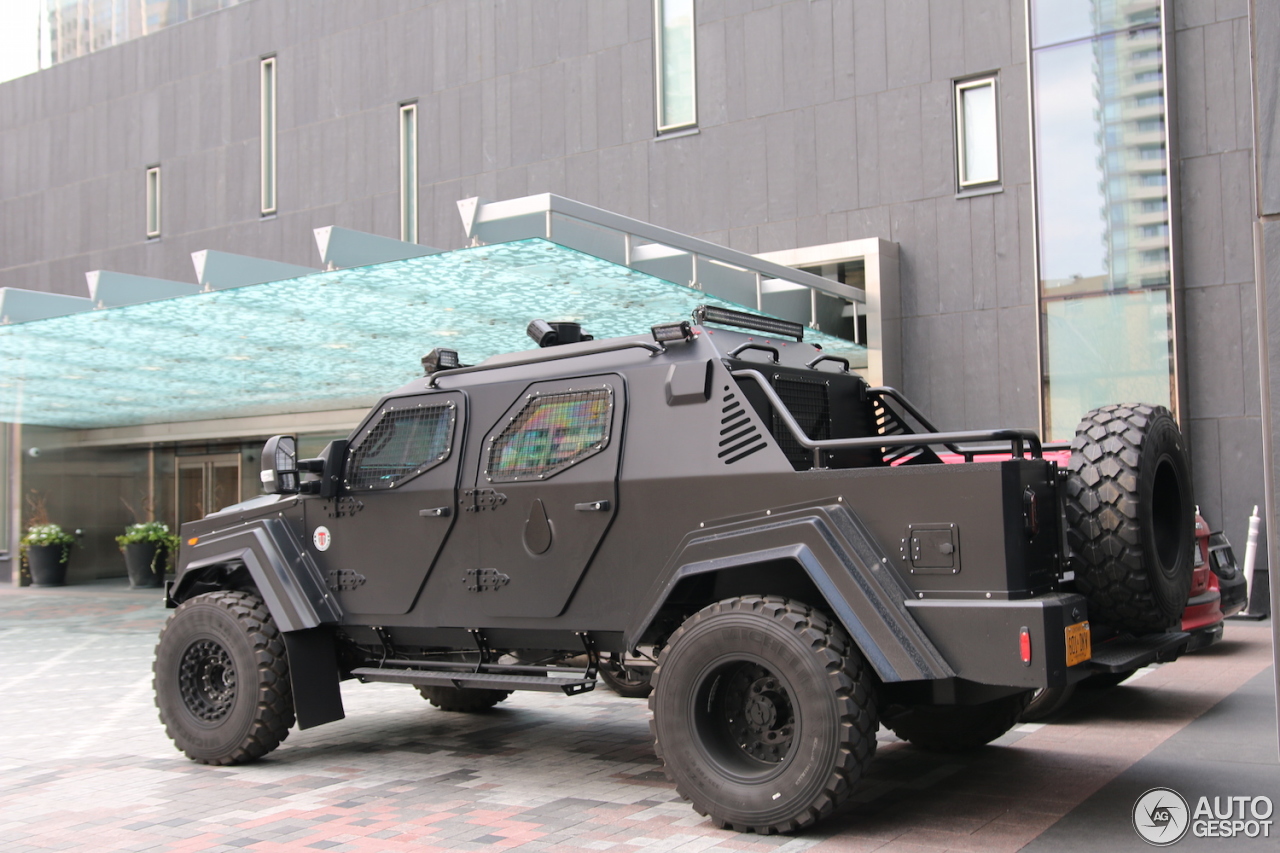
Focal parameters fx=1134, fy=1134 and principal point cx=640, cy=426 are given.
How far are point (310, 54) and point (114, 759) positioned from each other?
721 inches

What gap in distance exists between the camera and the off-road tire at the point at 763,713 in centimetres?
461

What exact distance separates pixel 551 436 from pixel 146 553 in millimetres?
18599

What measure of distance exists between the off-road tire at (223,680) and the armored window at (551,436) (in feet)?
5.63

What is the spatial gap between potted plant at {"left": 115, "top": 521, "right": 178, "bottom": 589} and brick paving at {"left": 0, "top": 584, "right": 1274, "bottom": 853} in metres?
13.4

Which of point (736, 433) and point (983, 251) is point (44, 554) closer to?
point (983, 251)

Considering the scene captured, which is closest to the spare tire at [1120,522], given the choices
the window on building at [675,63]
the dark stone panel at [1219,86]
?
the dark stone panel at [1219,86]

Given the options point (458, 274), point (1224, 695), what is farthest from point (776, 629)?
point (458, 274)

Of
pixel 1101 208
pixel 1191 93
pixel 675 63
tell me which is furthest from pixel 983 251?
pixel 675 63

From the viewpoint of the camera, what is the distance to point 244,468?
76.2 feet

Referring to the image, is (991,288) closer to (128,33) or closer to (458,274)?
(458,274)

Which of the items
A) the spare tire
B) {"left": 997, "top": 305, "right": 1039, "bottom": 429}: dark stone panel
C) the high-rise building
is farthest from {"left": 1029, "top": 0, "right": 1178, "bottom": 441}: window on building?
the high-rise building

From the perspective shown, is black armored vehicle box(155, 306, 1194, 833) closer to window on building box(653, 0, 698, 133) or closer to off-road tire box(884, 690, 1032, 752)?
off-road tire box(884, 690, 1032, 752)

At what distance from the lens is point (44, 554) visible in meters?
23.1

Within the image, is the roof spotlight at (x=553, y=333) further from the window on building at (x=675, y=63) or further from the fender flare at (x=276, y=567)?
the window on building at (x=675, y=63)
